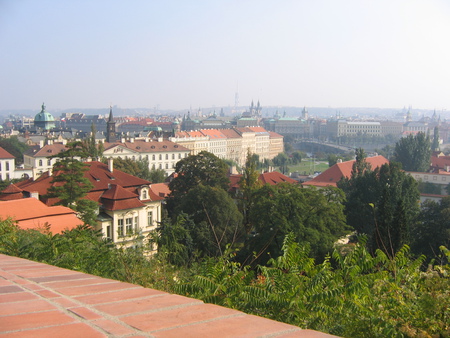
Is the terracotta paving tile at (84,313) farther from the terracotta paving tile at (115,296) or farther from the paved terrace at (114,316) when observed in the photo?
the terracotta paving tile at (115,296)

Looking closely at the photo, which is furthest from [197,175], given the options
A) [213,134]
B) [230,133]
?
[230,133]

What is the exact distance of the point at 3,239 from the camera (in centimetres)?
902

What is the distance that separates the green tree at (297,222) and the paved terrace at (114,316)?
20.0 m

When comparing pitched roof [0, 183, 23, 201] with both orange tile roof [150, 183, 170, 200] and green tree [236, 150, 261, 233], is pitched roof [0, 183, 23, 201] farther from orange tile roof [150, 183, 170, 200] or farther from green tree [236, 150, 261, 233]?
orange tile roof [150, 183, 170, 200]

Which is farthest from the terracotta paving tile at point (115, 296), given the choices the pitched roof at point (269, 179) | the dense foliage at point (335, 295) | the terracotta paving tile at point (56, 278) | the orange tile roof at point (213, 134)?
the orange tile roof at point (213, 134)

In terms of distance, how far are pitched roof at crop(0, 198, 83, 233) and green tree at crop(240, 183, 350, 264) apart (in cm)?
933

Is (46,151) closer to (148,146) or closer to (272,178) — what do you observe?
(148,146)

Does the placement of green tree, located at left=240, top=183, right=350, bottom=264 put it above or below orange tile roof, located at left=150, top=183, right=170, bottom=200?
above

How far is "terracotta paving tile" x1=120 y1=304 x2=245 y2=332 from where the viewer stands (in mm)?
2484

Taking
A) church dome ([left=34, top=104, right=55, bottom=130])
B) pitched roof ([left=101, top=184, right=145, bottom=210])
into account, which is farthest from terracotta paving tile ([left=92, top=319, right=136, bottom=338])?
church dome ([left=34, top=104, right=55, bottom=130])

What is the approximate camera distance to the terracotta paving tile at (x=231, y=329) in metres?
2.38

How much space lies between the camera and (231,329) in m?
2.49

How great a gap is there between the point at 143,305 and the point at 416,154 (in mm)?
72315

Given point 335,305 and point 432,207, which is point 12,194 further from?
point 432,207
